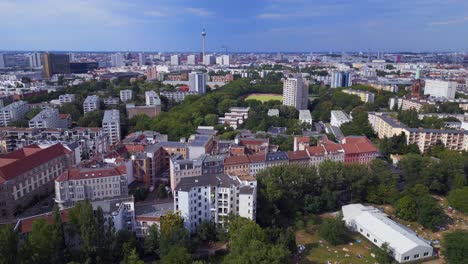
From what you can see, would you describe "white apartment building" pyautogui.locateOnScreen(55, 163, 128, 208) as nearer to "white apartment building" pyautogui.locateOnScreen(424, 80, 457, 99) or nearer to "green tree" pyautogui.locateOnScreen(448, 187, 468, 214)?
"green tree" pyautogui.locateOnScreen(448, 187, 468, 214)

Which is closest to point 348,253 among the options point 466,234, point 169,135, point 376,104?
point 466,234

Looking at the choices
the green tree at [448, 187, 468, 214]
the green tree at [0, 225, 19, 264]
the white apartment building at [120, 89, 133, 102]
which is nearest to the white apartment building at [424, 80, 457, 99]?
the green tree at [448, 187, 468, 214]

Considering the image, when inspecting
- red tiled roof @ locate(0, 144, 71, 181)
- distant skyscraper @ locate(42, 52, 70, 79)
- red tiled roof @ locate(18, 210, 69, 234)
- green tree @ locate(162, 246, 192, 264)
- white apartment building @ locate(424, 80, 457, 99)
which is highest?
distant skyscraper @ locate(42, 52, 70, 79)

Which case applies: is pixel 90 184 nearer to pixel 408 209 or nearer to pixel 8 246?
pixel 8 246

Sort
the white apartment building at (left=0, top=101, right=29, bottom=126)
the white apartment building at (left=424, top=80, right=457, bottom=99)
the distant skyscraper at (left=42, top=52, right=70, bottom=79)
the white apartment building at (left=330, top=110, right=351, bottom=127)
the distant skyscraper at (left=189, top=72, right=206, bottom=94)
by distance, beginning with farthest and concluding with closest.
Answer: the distant skyscraper at (left=42, top=52, right=70, bottom=79), the distant skyscraper at (left=189, top=72, right=206, bottom=94), the white apartment building at (left=424, top=80, right=457, bottom=99), the white apartment building at (left=330, top=110, right=351, bottom=127), the white apartment building at (left=0, top=101, right=29, bottom=126)

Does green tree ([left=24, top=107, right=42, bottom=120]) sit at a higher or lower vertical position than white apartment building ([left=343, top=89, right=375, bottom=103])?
lower

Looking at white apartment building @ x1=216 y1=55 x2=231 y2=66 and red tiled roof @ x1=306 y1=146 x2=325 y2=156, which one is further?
white apartment building @ x1=216 y1=55 x2=231 y2=66

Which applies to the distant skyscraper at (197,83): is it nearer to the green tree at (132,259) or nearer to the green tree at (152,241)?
the green tree at (152,241)

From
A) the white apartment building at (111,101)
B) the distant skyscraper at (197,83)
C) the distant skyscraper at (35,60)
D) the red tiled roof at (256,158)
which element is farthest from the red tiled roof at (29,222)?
the distant skyscraper at (35,60)
